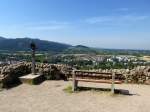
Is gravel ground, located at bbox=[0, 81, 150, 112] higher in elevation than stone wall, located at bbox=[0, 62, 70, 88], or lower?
lower

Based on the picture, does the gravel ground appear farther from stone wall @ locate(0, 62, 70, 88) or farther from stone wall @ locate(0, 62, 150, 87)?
stone wall @ locate(0, 62, 70, 88)

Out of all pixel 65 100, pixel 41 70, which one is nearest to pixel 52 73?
pixel 41 70

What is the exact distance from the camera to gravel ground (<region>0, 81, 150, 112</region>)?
8141 millimetres

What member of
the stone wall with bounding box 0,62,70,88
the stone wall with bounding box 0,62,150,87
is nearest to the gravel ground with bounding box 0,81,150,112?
the stone wall with bounding box 0,62,150,87

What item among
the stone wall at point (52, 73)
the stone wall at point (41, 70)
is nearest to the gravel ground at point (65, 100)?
the stone wall at point (52, 73)

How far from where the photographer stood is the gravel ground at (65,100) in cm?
814

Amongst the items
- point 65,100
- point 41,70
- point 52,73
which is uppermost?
point 41,70

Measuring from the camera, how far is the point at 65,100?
361 inches

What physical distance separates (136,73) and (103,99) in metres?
4.02

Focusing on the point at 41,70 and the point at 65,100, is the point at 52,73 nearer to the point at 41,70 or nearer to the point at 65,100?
the point at 41,70

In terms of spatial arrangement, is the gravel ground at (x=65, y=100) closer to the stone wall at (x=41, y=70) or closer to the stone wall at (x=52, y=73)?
the stone wall at (x=52, y=73)

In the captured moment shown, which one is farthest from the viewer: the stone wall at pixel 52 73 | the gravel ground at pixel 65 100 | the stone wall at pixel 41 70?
the stone wall at pixel 41 70

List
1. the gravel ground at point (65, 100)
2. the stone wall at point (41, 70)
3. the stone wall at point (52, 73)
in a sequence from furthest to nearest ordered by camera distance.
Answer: the stone wall at point (41, 70) < the stone wall at point (52, 73) < the gravel ground at point (65, 100)

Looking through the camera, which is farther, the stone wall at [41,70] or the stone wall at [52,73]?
the stone wall at [41,70]
